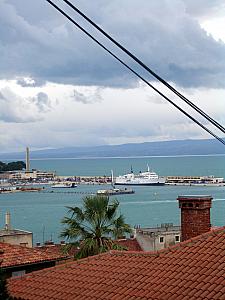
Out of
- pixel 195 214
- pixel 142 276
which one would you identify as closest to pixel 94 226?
pixel 195 214

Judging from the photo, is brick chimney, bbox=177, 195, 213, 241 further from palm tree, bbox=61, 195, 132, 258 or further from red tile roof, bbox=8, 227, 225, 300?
palm tree, bbox=61, 195, 132, 258

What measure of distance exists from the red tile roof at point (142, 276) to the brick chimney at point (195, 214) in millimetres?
1703

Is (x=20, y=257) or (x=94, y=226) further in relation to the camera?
(x=94, y=226)

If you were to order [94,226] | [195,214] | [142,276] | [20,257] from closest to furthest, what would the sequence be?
[142,276] → [195,214] → [20,257] → [94,226]

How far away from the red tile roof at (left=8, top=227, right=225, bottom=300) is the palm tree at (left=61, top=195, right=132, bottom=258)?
5.60 m

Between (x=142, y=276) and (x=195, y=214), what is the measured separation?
2.94m

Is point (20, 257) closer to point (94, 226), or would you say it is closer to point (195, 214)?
point (94, 226)

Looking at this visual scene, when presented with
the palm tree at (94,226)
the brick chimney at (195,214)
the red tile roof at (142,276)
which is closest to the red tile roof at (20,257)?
the palm tree at (94,226)

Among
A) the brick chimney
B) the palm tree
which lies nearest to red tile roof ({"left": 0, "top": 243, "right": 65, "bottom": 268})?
the palm tree

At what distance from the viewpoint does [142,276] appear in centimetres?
1114

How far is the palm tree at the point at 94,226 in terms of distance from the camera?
18800 millimetres

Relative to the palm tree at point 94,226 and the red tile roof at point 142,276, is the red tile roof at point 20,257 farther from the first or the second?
the red tile roof at point 142,276

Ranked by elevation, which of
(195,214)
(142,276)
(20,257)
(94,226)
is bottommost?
(20,257)

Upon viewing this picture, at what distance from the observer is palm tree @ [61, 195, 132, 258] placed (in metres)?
18.8
